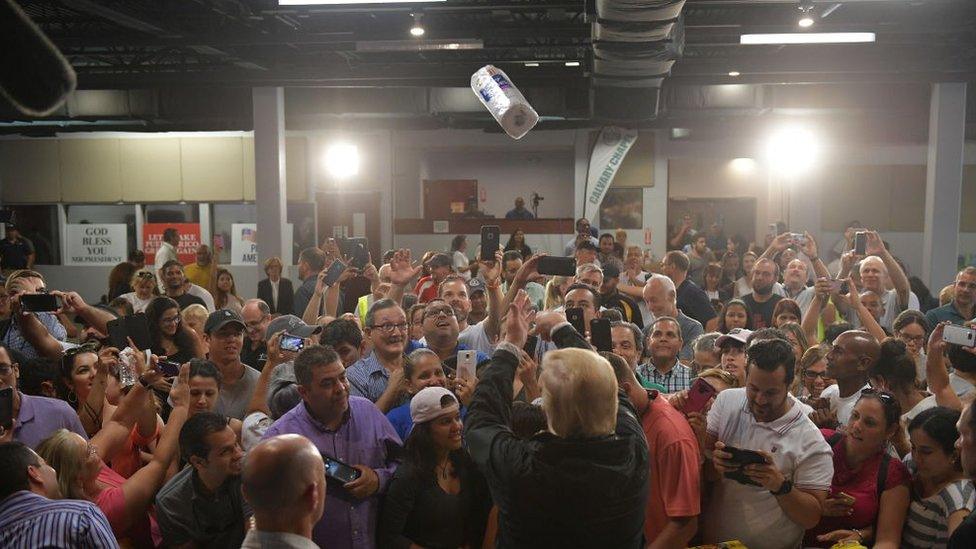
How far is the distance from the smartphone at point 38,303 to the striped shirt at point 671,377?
3.11m

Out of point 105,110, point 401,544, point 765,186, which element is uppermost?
point 105,110

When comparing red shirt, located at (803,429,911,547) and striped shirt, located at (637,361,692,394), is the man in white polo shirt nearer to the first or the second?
red shirt, located at (803,429,911,547)

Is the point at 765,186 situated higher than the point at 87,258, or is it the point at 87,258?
the point at 765,186

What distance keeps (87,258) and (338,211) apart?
424cm

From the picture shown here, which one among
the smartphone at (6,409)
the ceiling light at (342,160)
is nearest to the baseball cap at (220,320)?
the smartphone at (6,409)

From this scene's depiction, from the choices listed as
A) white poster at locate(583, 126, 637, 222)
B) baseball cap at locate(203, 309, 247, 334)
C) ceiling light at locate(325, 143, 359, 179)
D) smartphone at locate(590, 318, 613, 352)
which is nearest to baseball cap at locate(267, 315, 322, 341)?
baseball cap at locate(203, 309, 247, 334)

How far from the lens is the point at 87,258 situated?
13.8m

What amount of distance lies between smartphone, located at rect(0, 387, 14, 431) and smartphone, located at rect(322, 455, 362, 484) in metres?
1.20

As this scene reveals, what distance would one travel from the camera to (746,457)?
2699 mm

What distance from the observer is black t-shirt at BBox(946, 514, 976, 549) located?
203 centimetres

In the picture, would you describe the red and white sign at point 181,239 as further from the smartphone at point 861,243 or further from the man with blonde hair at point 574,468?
the man with blonde hair at point 574,468

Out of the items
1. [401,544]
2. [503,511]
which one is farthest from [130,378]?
[503,511]

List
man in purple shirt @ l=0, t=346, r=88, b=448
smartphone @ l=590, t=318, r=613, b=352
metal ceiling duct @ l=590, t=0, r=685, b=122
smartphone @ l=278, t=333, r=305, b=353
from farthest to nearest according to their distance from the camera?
metal ceiling duct @ l=590, t=0, r=685, b=122, smartphone @ l=278, t=333, r=305, b=353, man in purple shirt @ l=0, t=346, r=88, b=448, smartphone @ l=590, t=318, r=613, b=352

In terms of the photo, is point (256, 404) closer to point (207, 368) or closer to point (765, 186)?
point (207, 368)
